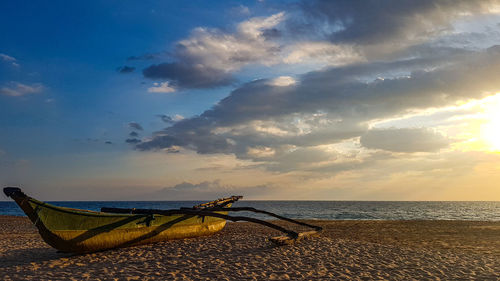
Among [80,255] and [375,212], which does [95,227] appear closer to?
[80,255]

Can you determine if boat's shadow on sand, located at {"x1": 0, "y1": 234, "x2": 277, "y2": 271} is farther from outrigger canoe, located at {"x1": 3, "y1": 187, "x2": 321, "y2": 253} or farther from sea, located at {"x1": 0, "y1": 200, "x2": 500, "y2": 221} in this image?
→ sea, located at {"x1": 0, "y1": 200, "x2": 500, "y2": 221}

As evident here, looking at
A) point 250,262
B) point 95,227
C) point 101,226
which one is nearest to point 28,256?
point 95,227

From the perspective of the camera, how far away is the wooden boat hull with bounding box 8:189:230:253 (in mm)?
9469

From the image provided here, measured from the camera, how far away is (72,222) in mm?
10125

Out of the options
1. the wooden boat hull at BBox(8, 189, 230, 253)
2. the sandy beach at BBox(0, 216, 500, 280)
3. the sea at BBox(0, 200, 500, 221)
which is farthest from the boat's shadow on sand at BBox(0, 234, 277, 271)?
the sea at BBox(0, 200, 500, 221)

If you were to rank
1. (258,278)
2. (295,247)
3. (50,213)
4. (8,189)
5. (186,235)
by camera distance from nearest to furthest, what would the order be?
1. (258,278)
2. (8,189)
3. (50,213)
4. (295,247)
5. (186,235)

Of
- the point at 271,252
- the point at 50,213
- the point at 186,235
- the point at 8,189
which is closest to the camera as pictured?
the point at 8,189

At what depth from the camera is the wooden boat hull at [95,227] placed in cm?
947

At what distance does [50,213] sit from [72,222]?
0.72 m

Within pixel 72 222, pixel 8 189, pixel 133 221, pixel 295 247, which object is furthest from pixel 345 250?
pixel 8 189

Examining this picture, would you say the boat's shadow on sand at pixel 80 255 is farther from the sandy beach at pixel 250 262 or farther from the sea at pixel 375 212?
the sea at pixel 375 212

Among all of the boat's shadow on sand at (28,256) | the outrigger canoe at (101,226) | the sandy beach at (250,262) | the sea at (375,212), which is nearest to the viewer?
the sandy beach at (250,262)

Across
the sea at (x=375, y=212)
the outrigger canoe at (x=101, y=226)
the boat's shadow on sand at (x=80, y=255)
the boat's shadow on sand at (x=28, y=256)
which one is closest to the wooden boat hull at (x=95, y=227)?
the outrigger canoe at (x=101, y=226)

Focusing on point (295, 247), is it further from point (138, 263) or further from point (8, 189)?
point (8, 189)
